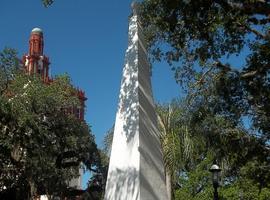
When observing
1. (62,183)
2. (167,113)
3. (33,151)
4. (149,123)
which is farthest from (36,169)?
(149,123)

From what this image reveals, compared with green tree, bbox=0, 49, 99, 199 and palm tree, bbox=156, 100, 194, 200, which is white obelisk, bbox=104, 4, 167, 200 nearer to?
palm tree, bbox=156, 100, 194, 200

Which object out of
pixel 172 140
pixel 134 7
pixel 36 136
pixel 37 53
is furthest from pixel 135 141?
pixel 37 53

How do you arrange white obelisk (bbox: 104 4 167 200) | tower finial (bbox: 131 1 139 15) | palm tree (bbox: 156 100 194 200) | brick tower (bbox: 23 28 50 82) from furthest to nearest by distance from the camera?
brick tower (bbox: 23 28 50 82)
palm tree (bbox: 156 100 194 200)
tower finial (bbox: 131 1 139 15)
white obelisk (bbox: 104 4 167 200)

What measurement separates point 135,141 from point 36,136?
16208 millimetres

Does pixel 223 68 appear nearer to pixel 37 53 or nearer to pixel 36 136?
pixel 36 136

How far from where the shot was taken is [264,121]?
18.0 meters

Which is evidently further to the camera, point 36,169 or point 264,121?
point 36,169

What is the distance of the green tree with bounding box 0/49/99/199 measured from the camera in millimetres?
24375

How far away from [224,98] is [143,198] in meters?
8.79

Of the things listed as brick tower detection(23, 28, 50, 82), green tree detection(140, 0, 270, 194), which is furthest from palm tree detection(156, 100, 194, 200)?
brick tower detection(23, 28, 50, 82)

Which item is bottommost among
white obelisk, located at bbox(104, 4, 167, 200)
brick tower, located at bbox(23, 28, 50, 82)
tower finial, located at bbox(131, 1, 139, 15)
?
white obelisk, located at bbox(104, 4, 167, 200)

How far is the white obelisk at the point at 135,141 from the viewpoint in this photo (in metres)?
9.38

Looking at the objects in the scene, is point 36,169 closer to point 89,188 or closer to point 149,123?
point 89,188

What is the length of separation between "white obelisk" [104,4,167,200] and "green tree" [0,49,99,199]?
14.2 meters
